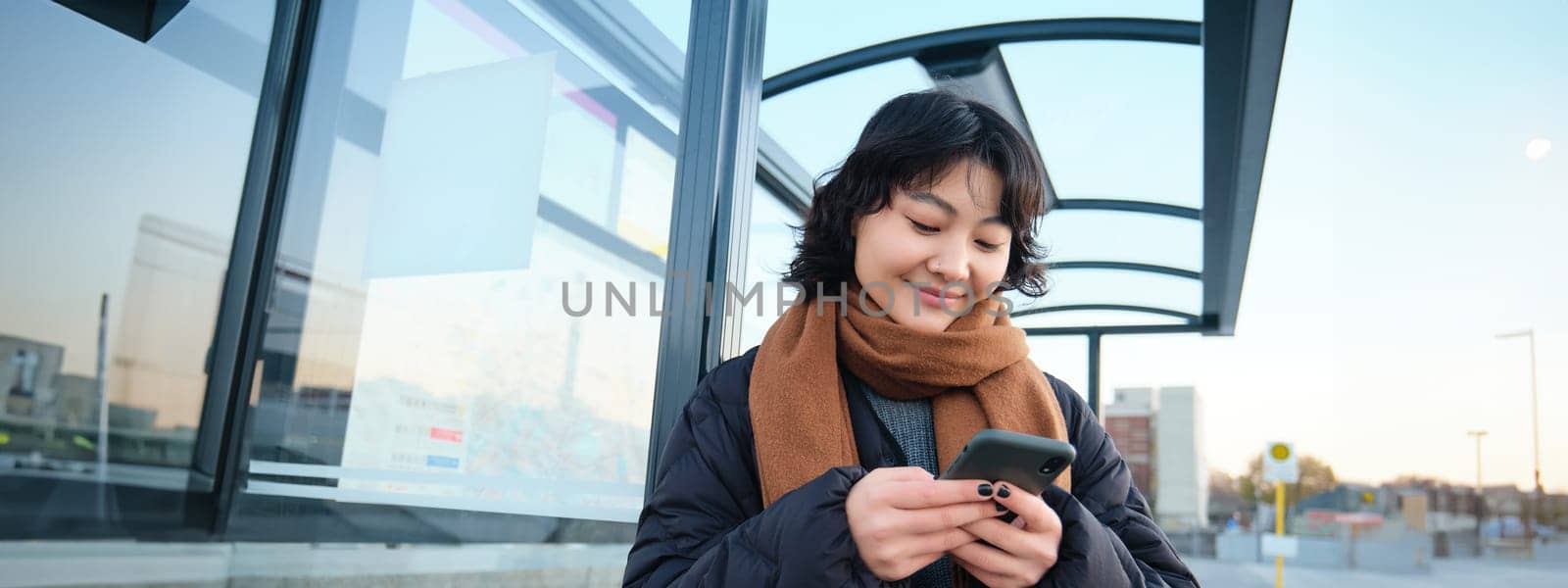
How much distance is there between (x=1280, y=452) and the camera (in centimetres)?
1173

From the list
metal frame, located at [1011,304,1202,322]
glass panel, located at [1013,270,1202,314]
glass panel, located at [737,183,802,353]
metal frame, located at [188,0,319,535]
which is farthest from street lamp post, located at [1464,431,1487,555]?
metal frame, located at [188,0,319,535]

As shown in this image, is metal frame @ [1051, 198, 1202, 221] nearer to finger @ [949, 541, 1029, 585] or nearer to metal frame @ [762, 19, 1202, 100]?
metal frame @ [762, 19, 1202, 100]

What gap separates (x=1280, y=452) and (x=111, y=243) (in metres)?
12.8

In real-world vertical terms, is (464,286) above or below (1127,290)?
below

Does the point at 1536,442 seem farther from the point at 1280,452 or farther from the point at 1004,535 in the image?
the point at 1004,535

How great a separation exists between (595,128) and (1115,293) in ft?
20.2

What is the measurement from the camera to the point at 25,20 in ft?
5.85

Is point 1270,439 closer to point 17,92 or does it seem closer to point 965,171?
point 965,171

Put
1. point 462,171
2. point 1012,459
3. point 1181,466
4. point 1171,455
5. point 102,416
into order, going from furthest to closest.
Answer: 1. point 1181,466
2. point 1171,455
3. point 462,171
4. point 102,416
5. point 1012,459

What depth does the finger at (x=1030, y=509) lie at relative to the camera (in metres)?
1.05

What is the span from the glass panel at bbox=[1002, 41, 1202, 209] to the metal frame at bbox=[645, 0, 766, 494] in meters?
2.02

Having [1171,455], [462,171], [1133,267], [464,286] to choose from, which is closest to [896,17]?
[462,171]

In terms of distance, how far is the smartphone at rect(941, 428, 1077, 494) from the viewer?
38.7 inches

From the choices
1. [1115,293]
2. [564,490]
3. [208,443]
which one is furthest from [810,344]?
[1115,293]
